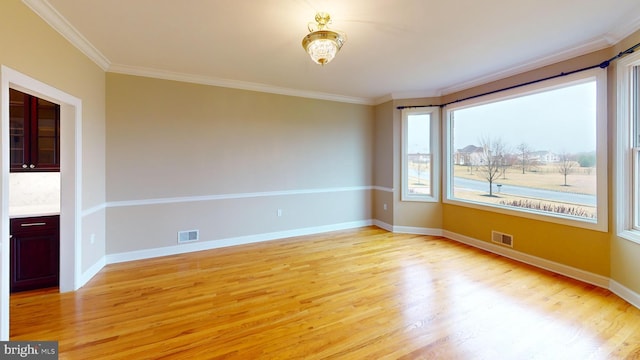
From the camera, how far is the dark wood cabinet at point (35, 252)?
2.66 metres

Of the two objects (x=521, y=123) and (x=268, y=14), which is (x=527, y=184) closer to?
(x=521, y=123)

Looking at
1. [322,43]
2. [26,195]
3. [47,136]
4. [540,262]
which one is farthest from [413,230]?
[26,195]

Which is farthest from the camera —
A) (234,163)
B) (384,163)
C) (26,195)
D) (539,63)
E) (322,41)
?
(384,163)

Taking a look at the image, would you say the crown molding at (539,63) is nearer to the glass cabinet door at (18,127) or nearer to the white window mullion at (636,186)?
the white window mullion at (636,186)

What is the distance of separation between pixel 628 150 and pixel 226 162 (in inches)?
194

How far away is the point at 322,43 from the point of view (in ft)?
7.46

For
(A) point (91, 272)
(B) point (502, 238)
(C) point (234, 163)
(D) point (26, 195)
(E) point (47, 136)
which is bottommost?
(A) point (91, 272)

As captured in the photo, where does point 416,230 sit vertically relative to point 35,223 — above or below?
below

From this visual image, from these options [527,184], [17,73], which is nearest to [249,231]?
[17,73]

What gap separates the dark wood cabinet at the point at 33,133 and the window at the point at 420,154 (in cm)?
506

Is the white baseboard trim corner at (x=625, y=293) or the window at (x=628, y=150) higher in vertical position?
the window at (x=628, y=150)

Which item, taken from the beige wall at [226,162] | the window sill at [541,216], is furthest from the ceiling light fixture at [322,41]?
the window sill at [541,216]

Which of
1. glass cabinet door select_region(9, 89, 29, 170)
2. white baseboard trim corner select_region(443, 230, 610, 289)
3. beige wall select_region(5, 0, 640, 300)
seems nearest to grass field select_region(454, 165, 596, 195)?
beige wall select_region(5, 0, 640, 300)

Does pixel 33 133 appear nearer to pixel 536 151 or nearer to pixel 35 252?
pixel 35 252
